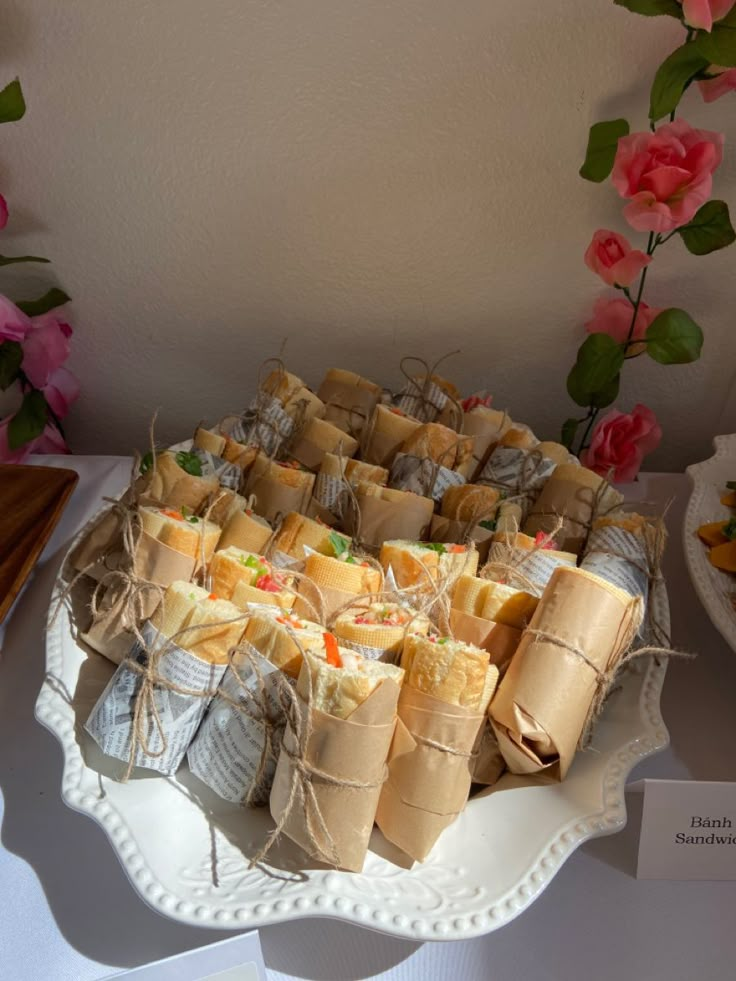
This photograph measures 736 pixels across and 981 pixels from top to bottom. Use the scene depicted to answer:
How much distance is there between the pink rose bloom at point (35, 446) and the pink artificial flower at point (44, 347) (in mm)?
109

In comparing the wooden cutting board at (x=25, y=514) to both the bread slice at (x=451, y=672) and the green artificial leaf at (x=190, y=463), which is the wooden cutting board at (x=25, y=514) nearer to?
the green artificial leaf at (x=190, y=463)

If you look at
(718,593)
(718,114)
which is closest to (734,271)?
(718,114)

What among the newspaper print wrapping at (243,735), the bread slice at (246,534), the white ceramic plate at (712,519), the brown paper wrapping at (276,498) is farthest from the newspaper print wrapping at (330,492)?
the white ceramic plate at (712,519)

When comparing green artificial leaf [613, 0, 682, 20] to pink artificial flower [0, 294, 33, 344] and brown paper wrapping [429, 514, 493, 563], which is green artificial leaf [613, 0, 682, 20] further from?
pink artificial flower [0, 294, 33, 344]

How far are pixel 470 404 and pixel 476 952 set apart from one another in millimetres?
797

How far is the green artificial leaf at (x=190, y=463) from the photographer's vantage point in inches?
46.1

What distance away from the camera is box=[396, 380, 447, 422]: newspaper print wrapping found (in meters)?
1.36

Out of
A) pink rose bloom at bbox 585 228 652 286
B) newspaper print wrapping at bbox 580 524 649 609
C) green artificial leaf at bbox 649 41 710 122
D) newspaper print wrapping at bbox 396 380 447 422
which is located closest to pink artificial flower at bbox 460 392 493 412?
newspaper print wrapping at bbox 396 380 447 422

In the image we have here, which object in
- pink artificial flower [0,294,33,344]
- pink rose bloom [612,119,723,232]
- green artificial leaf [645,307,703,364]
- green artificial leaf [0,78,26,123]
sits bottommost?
green artificial leaf [645,307,703,364]

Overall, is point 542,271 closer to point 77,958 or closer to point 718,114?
point 718,114

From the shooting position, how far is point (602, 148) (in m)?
1.27

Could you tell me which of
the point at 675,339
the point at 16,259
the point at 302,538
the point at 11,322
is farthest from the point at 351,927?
the point at 16,259

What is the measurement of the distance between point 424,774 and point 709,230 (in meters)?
0.89

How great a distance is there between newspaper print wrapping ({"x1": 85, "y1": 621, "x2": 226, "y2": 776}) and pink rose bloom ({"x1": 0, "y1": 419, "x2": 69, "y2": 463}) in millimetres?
787
